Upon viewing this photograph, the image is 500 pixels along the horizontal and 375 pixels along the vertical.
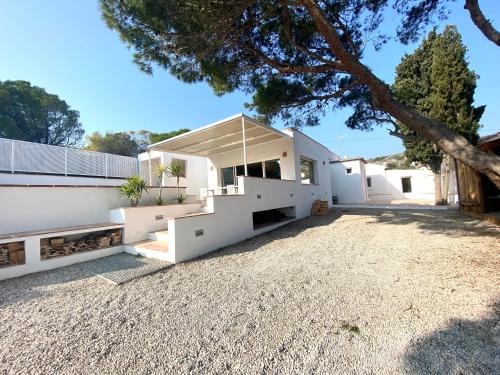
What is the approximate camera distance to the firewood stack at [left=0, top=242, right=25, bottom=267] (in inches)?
151

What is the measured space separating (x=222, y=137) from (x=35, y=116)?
23.7 metres

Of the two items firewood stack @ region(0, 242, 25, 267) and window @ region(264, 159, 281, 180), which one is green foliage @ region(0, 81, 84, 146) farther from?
window @ region(264, 159, 281, 180)

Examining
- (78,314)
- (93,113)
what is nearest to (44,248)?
(78,314)

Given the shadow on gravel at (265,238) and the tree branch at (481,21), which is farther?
the shadow on gravel at (265,238)

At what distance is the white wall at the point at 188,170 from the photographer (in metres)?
11.6

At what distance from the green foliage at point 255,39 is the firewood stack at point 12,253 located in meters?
4.90

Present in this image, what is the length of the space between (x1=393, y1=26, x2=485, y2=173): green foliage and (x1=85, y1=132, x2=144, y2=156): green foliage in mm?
25193

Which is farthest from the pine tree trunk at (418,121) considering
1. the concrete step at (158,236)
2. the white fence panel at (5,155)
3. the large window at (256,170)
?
the white fence panel at (5,155)

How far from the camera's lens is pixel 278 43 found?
6031mm

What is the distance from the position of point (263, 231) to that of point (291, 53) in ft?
17.7

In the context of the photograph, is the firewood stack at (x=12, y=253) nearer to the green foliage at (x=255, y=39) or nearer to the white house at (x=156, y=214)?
the white house at (x=156, y=214)

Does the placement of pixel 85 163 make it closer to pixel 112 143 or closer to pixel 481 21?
pixel 481 21

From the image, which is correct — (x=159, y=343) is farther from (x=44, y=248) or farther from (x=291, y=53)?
(x=291, y=53)

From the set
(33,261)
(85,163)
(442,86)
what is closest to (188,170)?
(85,163)
